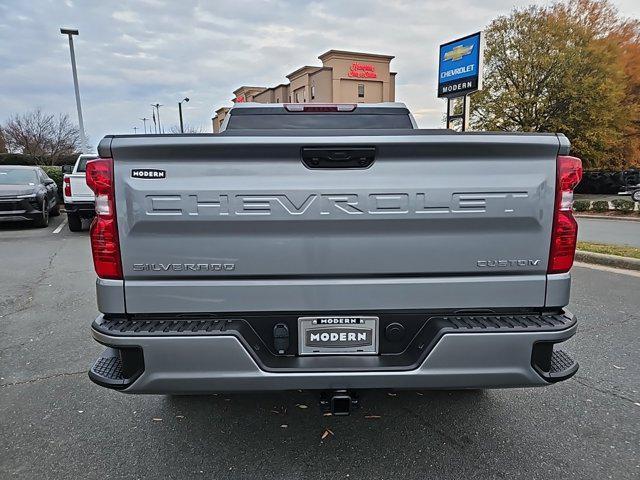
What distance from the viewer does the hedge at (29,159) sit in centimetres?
2588

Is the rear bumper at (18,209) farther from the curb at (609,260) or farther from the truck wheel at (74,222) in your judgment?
the curb at (609,260)

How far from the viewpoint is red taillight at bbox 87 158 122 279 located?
2.07 meters

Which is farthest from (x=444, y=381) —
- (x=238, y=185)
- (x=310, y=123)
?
(x=310, y=123)

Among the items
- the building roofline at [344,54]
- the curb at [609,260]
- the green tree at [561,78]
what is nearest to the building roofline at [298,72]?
the building roofline at [344,54]

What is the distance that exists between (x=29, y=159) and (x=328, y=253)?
3014cm

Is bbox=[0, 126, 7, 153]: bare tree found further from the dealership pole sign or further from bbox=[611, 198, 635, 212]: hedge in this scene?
bbox=[611, 198, 635, 212]: hedge

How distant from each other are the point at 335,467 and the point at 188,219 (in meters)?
1.57

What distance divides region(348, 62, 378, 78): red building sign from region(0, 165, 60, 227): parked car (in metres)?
45.3

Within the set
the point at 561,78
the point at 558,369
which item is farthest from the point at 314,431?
the point at 561,78

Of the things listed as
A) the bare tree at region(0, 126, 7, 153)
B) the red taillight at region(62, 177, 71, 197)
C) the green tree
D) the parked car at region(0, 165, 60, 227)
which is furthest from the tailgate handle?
the bare tree at region(0, 126, 7, 153)

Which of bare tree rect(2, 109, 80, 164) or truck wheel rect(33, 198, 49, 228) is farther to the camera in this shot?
bare tree rect(2, 109, 80, 164)

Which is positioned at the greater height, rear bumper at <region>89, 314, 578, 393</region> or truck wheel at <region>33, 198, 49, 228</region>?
rear bumper at <region>89, 314, 578, 393</region>

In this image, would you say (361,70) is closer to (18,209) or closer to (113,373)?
(18,209)

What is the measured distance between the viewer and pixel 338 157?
2141 millimetres
